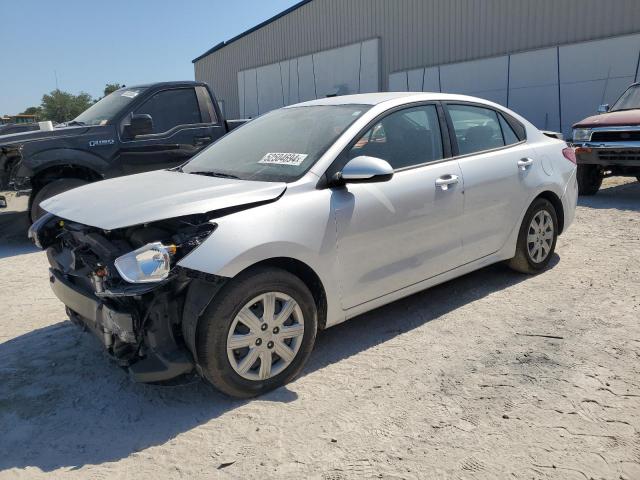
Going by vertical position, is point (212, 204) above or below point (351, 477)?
above

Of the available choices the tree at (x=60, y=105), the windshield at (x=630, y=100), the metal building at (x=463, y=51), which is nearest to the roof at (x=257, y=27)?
the metal building at (x=463, y=51)

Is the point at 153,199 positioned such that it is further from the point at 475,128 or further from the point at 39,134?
the point at 39,134

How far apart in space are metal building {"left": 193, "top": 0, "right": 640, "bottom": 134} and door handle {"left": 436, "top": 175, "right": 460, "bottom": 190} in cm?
1264

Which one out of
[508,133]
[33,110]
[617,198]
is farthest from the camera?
[33,110]

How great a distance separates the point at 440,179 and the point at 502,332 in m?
1.17

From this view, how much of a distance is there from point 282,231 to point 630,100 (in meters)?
8.46

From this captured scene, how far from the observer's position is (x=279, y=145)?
12.2ft

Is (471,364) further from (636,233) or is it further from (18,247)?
(18,247)

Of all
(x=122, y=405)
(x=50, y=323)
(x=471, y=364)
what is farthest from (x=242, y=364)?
(x=50, y=323)

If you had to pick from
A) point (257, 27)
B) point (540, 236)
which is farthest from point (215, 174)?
point (257, 27)

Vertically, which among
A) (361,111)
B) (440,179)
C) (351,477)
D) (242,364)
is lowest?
(351,477)

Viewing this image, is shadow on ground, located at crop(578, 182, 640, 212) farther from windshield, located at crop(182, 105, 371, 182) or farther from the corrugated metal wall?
the corrugated metal wall

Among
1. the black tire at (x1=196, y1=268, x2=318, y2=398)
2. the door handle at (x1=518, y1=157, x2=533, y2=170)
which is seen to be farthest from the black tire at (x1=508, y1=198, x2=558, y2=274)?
the black tire at (x1=196, y1=268, x2=318, y2=398)

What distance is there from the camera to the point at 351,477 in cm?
240
